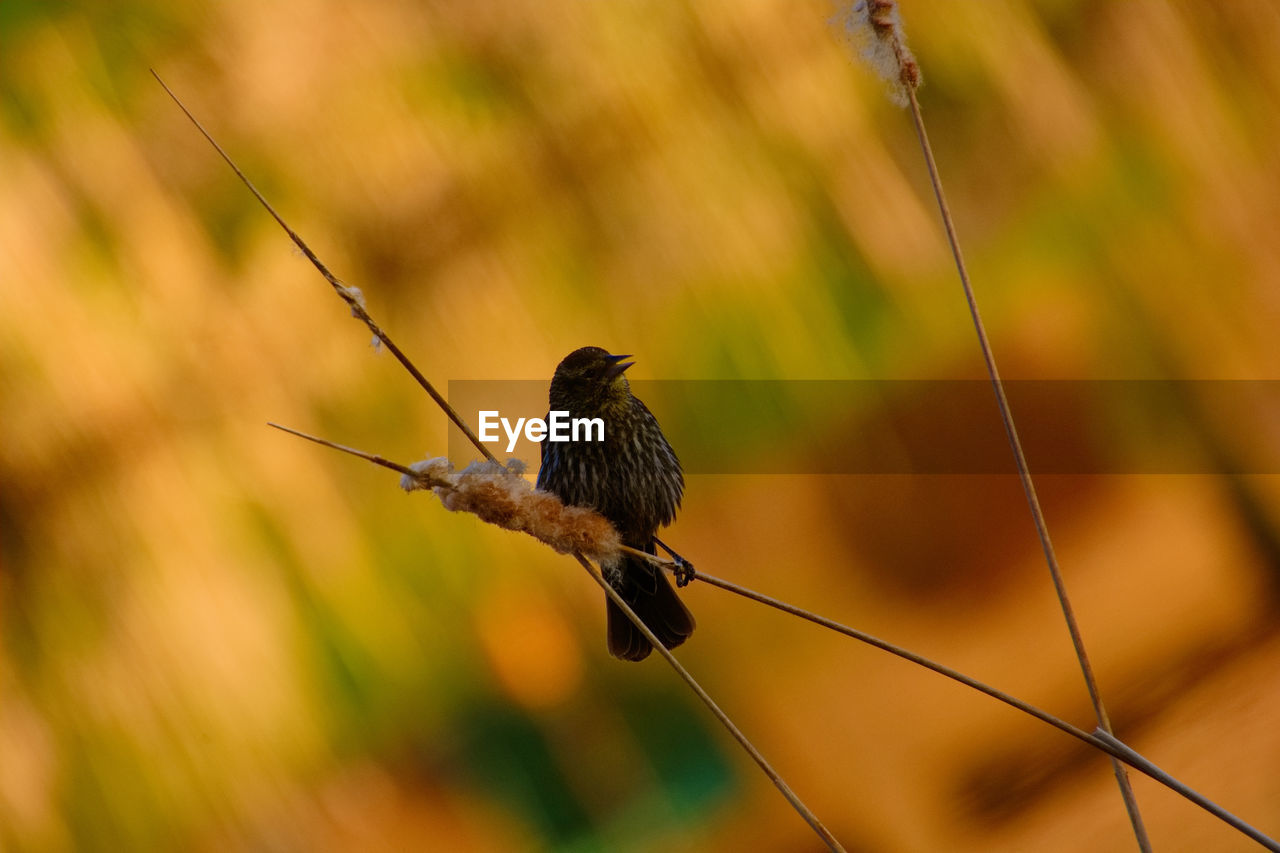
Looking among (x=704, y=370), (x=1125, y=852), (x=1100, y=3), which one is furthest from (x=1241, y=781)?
(x=1100, y=3)

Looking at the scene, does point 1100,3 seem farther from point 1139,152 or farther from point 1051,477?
point 1051,477

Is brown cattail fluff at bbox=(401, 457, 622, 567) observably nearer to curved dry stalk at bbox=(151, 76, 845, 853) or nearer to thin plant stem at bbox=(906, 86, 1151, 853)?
curved dry stalk at bbox=(151, 76, 845, 853)

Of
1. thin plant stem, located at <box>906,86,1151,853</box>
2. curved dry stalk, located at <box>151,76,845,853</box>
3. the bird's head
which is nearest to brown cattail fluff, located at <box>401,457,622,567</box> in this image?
curved dry stalk, located at <box>151,76,845,853</box>

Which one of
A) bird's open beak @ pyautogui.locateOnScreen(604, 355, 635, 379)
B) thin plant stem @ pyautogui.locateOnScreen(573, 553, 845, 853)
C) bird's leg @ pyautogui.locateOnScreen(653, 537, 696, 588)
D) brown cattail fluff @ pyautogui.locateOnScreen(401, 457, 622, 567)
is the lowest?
thin plant stem @ pyautogui.locateOnScreen(573, 553, 845, 853)

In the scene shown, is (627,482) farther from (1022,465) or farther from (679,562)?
(1022,465)

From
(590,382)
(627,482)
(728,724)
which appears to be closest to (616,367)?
(590,382)

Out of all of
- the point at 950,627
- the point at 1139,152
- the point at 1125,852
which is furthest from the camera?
the point at 1139,152

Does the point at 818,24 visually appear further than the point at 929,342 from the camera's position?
Yes

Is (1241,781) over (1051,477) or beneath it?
beneath
